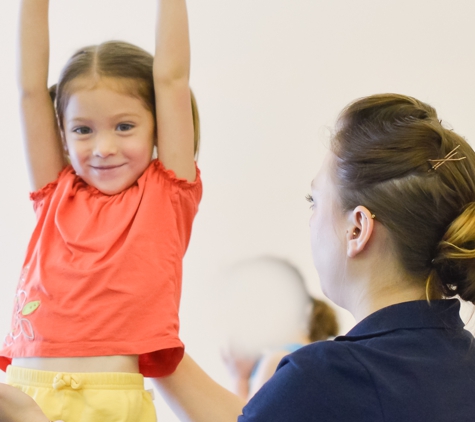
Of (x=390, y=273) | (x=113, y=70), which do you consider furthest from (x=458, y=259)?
(x=113, y=70)

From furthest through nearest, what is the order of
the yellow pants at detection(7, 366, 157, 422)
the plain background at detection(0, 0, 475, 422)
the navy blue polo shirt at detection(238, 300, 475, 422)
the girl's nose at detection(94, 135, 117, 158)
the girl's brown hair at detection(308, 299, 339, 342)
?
the plain background at detection(0, 0, 475, 422), the girl's brown hair at detection(308, 299, 339, 342), the girl's nose at detection(94, 135, 117, 158), the yellow pants at detection(7, 366, 157, 422), the navy blue polo shirt at detection(238, 300, 475, 422)

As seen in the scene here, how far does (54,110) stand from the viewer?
1.16 meters

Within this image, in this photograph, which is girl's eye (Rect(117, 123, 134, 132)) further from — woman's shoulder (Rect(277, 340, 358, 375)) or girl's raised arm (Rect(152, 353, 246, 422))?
woman's shoulder (Rect(277, 340, 358, 375))

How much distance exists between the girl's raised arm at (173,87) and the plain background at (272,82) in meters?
0.63

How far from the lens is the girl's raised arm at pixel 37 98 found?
1.13 metres

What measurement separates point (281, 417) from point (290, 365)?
56 millimetres

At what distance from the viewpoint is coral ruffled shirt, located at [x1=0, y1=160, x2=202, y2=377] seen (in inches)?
39.6

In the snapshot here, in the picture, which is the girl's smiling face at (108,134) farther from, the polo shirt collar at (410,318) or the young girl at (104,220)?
the polo shirt collar at (410,318)

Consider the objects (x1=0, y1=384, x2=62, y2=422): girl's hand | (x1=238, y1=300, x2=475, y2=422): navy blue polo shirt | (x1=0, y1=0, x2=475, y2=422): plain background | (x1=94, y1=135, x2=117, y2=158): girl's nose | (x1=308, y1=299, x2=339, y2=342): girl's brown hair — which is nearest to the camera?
(x1=238, y1=300, x2=475, y2=422): navy blue polo shirt

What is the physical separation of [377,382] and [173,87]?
0.59 meters

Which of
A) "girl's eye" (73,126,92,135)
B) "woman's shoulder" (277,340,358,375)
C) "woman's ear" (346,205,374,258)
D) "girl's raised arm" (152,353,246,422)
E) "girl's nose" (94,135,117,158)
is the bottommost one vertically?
"girl's raised arm" (152,353,246,422)

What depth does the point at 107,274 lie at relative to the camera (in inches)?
40.2

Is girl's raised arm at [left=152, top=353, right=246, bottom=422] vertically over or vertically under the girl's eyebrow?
under

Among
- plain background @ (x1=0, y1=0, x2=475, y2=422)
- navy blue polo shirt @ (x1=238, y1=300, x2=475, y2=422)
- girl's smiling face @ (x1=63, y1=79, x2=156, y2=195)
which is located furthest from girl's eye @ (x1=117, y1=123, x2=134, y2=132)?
plain background @ (x1=0, y1=0, x2=475, y2=422)
